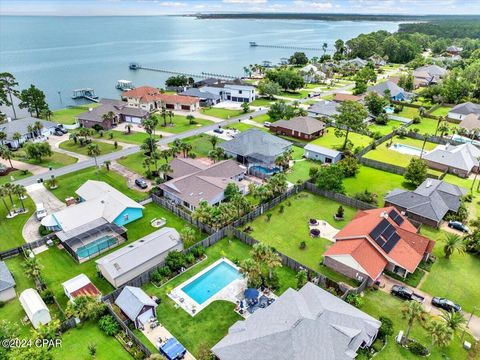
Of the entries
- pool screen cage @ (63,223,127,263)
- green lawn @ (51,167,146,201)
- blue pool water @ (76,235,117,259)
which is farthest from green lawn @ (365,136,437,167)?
blue pool water @ (76,235,117,259)

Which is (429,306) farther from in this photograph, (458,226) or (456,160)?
(456,160)

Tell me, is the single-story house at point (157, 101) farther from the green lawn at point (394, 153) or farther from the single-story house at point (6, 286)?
the single-story house at point (6, 286)

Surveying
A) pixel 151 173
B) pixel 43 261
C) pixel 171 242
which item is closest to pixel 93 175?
pixel 151 173

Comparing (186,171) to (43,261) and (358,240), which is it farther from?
(358,240)

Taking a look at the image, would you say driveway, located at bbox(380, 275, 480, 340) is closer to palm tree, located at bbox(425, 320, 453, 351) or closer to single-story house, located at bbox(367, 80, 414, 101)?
palm tree, located at bbox(425, 320, 453, 351)

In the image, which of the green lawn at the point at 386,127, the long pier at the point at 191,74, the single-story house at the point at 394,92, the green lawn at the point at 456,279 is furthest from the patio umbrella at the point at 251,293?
the long pier at the point at 191,74
